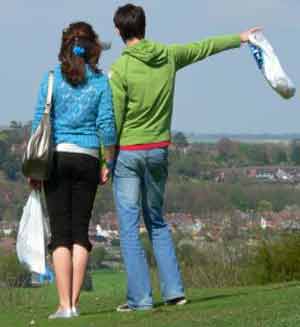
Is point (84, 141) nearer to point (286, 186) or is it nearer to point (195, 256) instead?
point (195, 256)

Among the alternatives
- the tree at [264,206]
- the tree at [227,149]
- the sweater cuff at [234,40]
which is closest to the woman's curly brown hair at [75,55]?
the sweater cuff at [234,40]

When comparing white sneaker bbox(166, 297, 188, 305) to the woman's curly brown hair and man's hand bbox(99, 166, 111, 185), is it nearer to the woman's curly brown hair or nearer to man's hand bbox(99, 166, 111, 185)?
man's hand bbox(99, 166, 111, 185)

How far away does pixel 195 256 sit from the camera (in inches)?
729

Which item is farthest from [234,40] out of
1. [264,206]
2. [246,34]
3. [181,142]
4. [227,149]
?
[227,149]

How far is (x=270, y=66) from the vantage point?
1022 centimetres

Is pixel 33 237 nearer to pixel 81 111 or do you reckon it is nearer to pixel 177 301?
pixel 81 111

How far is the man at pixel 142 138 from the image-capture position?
372 inches

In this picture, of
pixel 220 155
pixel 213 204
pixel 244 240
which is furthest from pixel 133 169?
pixel 220 155

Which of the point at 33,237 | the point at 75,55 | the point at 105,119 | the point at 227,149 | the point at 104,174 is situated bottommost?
the point at 227,149

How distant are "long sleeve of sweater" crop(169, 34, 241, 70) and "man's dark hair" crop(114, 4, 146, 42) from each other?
28cm

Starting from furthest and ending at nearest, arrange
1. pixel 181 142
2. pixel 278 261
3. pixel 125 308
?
1. pixel 181 142
2. pixel 278 261
3. pixel 125 308

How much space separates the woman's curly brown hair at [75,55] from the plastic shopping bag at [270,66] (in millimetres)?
1362

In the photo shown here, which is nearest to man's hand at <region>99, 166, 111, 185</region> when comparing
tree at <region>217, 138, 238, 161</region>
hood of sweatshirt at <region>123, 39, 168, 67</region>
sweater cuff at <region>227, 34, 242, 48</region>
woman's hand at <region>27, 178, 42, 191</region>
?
woman's hand at <region>27, 178, 42, 191</region>

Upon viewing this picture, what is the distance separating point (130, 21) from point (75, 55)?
47 centimetres
